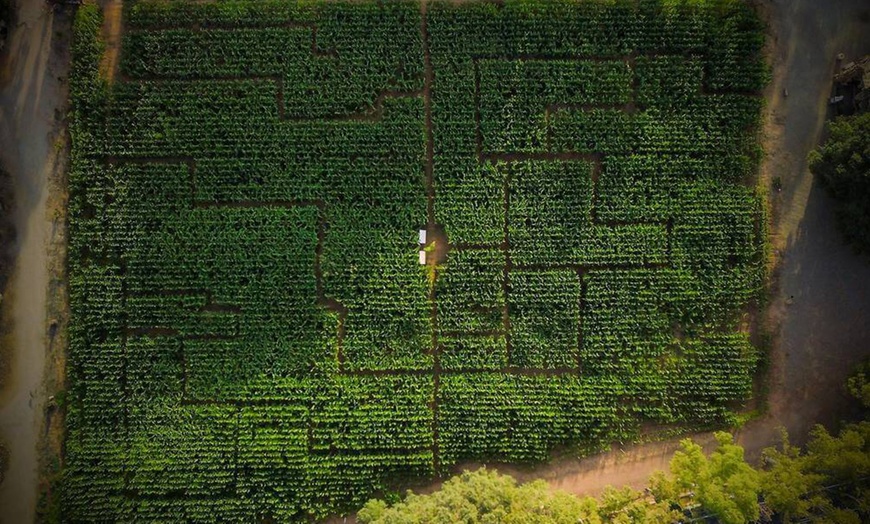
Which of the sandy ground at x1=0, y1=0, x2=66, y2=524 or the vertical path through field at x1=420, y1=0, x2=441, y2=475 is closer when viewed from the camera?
the sandy ground at x1=0, y1=0, x2=66, y2=524

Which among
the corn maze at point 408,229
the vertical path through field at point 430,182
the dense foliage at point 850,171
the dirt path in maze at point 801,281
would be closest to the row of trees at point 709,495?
the dirt path in maze at point 801,281

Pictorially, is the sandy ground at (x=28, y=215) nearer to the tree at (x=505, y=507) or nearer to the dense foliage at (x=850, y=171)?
the tree at (x=505, y=507)

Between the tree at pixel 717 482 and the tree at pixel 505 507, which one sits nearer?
the tree at pixel 505 507

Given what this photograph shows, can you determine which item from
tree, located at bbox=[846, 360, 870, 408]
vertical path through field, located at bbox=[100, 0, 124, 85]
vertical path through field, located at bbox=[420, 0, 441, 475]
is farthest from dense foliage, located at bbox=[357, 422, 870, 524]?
vertical path through field, located at bbox=[100, 0, 124, 85]

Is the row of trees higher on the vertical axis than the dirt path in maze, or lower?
lower

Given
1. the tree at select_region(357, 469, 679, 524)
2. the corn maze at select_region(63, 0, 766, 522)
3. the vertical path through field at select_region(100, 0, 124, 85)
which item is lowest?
the tree at select_region(357, 469, 679, 524)

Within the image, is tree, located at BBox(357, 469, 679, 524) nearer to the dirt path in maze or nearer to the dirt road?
the dirt path in maze

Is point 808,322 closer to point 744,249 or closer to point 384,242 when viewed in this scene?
point 744,249

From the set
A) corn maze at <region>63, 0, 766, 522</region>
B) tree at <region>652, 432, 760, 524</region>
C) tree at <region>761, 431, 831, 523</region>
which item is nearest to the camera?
tree at <region>761, 431, 831, 523</region>
